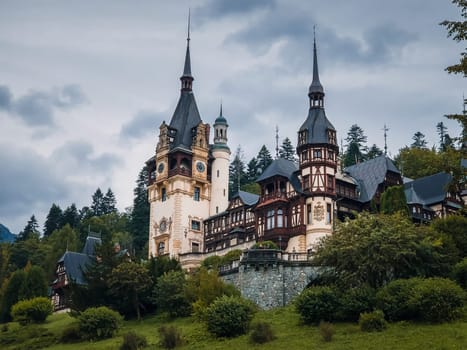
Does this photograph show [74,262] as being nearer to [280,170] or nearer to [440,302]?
[280,170]

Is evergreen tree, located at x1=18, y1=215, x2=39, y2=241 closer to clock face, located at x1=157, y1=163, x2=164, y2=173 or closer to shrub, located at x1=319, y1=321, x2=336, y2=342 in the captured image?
clock face, located at x1=157, y1=163, x2=164, y2=173

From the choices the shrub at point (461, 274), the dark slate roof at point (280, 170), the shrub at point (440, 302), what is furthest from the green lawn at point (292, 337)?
the dark slate roof at point (280, 170)

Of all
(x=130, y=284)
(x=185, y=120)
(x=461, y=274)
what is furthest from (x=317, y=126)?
(x=461, y=274)

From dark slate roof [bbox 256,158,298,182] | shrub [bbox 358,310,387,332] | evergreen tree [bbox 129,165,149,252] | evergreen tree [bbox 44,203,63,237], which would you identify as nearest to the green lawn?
shrub [bbox 358,310,387,332]

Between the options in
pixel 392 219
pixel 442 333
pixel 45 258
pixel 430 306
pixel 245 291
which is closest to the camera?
pixel 442 333

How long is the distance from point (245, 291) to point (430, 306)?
52.2 feet

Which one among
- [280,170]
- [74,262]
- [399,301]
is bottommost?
[399,301]

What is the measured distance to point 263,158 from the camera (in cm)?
11669

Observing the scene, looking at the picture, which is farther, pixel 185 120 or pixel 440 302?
pixel 185 120

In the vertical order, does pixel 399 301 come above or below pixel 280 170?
below

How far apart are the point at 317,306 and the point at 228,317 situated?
16.6 ft

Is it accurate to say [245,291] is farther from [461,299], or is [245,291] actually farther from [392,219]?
[461,299]

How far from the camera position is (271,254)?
57.8 meters

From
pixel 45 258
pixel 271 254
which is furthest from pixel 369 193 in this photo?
pixel 45 258
